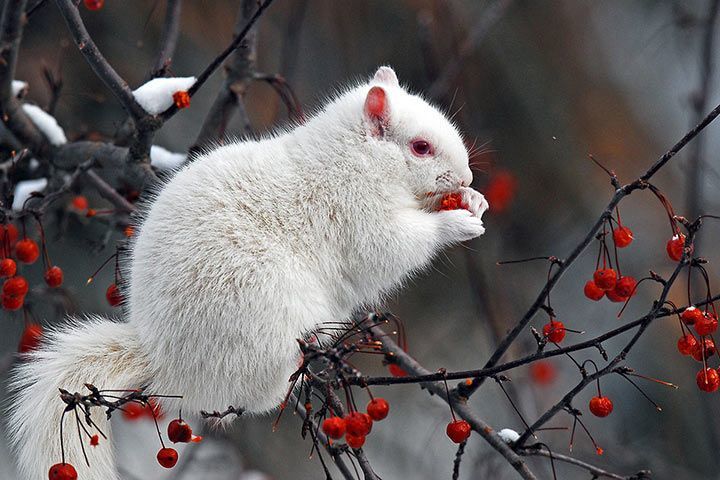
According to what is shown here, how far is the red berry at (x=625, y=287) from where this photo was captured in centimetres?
197

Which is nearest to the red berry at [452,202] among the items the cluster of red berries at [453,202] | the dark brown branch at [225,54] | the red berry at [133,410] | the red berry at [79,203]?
the cluster of red berries at [453,202]

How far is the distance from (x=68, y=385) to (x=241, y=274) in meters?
0.50

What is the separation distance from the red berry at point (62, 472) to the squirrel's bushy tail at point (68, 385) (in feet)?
0.41

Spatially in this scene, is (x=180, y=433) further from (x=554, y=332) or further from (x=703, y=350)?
(x=703, y=350)

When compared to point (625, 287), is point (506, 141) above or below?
above

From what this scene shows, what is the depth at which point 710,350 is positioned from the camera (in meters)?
1.84

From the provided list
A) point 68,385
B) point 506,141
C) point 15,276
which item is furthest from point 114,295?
point 506,141

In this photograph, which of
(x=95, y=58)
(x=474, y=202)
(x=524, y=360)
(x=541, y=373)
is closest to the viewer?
(x=524, y=360)

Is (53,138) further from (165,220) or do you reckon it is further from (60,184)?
(165,220)

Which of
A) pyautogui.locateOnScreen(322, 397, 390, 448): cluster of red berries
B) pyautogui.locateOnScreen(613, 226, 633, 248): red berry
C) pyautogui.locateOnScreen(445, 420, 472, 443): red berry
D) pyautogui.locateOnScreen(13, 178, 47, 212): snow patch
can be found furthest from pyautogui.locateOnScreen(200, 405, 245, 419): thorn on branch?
pyautogui.locateOnScreen(13, 178, 47, 212): snow patch

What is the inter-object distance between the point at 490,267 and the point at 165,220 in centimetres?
277

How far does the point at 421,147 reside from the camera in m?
2.30

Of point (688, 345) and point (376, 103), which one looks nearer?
point (688, 345)

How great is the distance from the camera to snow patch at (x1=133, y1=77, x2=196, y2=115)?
2.29 m
